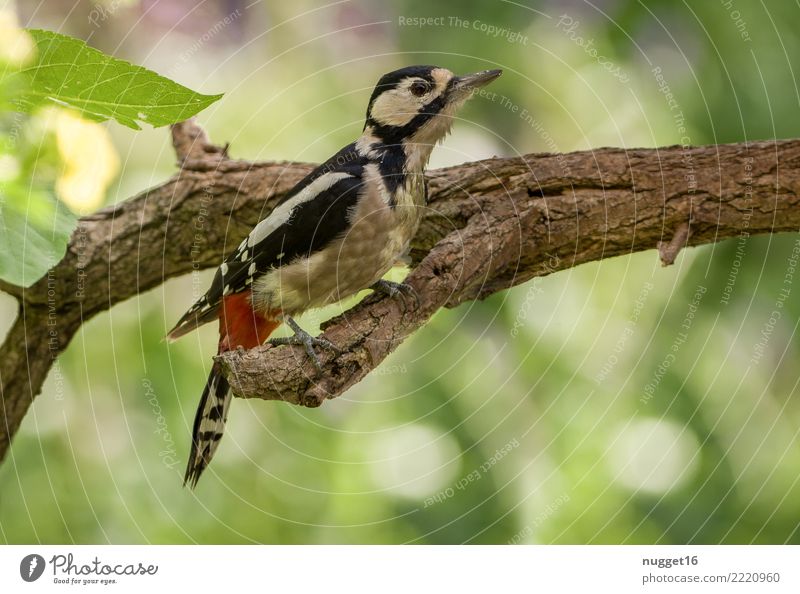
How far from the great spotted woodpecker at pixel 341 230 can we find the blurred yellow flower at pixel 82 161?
360 mm

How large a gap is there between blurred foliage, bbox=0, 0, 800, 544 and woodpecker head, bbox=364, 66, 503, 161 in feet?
1.22

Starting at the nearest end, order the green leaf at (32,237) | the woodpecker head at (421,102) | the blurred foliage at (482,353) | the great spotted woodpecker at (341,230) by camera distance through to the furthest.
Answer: the green leaf at (32,237)
the great spotted woodpecker at (341,230)
the woodpecker head at (421,102)
the blurred foliage at (482,353)

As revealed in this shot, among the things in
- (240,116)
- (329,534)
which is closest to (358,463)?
(329,534)

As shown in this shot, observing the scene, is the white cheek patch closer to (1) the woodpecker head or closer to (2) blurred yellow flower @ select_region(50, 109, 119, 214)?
(1) the woodpecker head

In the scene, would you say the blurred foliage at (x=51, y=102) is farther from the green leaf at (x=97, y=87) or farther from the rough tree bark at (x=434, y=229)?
the rough tree bark at (x=434, y=229)

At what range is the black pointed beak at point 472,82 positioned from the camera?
6.09ft

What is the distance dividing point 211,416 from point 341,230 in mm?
575

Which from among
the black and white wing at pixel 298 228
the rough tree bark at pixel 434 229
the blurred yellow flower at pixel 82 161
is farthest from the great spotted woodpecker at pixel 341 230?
the blurred yellow flower at pixel 82 161

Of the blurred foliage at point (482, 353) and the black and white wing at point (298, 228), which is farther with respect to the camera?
the blurred foliage at point (482, 353)

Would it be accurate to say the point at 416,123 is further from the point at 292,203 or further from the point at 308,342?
the point at 308,342

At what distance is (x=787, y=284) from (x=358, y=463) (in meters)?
1.32

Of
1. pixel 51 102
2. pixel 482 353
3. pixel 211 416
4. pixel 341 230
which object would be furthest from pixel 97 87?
pixel 482 353

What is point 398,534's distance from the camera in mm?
2141

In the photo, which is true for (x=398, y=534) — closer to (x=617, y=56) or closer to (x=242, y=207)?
(x=242, y=207)
